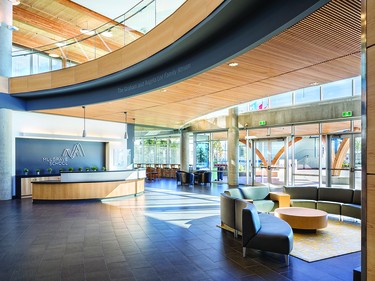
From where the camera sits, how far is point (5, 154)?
390 inches

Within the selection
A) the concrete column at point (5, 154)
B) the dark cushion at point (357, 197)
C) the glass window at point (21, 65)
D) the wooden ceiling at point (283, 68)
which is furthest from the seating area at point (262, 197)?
the glass window at point (21, 65)

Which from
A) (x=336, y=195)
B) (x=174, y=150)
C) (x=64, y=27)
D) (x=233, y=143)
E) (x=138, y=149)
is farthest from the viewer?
(x=138, y=149)

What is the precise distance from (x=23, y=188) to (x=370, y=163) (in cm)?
1174

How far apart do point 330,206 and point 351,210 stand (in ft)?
1.73

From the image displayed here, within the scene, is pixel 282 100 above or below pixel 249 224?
above

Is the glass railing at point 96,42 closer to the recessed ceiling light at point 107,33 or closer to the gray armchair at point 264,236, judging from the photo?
the recessed ceiling light at point 107,33

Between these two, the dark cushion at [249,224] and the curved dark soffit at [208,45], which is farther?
the dark cushion at [249,224]

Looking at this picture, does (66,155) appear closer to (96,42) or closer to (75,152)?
(75,152)

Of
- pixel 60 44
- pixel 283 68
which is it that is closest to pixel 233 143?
pixel 60 44

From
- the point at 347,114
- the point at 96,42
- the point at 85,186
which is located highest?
the point at 96,42

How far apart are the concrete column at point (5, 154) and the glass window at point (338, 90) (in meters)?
12.4

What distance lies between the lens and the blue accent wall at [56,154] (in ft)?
36.2

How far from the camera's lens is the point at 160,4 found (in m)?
6.42

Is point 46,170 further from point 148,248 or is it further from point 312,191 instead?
point 312,191
